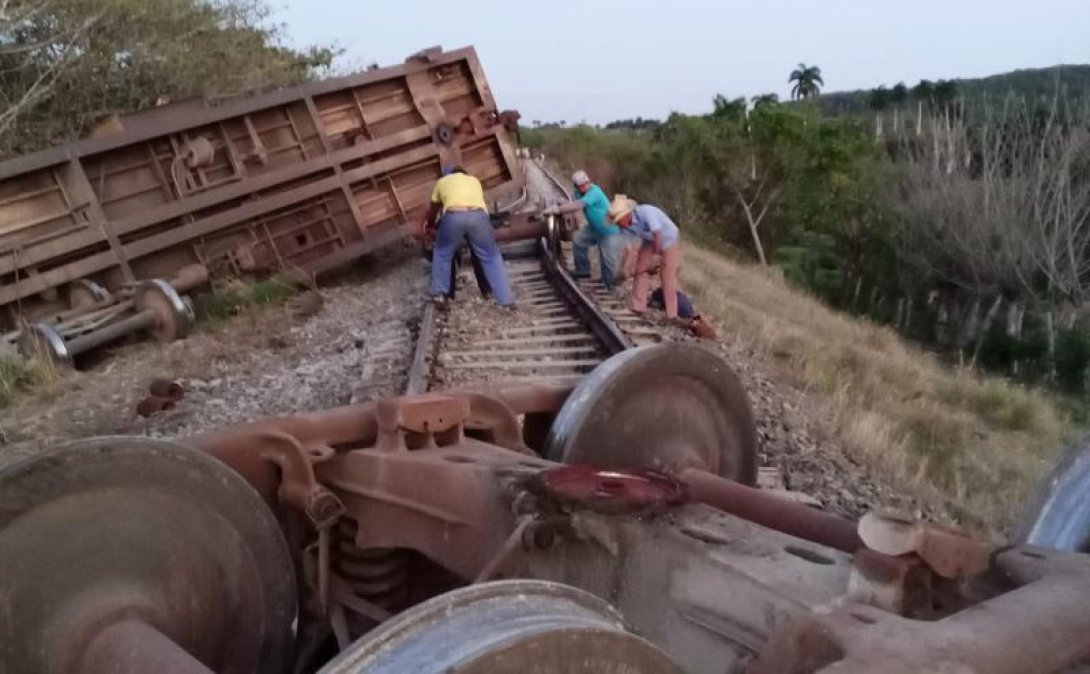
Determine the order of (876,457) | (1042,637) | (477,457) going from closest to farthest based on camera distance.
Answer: (1042,637)
(477,457)
(876,457)

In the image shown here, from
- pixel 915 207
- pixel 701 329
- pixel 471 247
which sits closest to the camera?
pixel 701 329

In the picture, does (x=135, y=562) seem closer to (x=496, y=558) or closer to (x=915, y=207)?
(x=496, y=558)

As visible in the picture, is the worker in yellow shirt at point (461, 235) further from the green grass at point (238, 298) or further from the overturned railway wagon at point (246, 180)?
the overturned railway wagon at point (246, 180)

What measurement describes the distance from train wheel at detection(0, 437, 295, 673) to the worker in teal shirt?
915 cm

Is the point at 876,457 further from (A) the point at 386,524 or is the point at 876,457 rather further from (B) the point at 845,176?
(B) the point at 845,176

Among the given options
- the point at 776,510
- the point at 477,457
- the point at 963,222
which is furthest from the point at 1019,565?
the point at 963,222

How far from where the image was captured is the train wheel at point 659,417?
3.12m

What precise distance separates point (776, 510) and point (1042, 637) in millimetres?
812

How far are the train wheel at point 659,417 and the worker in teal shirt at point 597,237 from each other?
8212 mm

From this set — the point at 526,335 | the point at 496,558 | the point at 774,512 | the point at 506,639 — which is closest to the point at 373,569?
the point at 496,558

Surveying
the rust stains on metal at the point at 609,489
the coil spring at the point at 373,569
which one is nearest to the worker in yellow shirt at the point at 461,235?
the coil spring at the point at 373,569

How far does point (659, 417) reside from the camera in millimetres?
3283

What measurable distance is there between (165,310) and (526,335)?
3513mm

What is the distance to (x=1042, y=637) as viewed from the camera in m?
1.68
